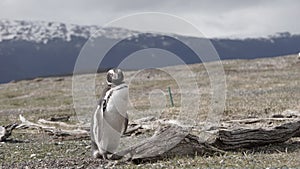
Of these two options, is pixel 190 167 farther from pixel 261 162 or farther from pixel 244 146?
pixel 244 146

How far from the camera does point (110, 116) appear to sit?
14.6 m

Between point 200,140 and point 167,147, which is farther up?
point 200,140

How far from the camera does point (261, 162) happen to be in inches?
507

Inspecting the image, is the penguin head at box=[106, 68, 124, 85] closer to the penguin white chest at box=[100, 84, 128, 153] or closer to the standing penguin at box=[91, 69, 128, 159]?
the standing penguin at box=[91, 69, 128, 159]

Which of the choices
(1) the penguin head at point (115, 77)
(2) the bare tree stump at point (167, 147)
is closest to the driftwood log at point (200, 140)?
(2) the bare tree stump at point (167, 147)

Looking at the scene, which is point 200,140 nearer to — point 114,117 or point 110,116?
point 114,117

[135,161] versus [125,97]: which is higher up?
[125,97]

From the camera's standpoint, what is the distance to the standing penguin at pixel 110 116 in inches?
552

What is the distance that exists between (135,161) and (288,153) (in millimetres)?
4200

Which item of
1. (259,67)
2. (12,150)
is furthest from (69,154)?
(259,67)

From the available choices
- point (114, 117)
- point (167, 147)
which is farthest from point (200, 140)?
point (114, 117)

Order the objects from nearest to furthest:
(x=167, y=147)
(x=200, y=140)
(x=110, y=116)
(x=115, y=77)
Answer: (x=115, y=77) → (x=167, y=147) → (x=110, y=116) → (x=200, y=140)

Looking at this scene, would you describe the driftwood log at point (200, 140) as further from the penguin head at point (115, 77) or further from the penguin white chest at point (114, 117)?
the penguin head at point (115, 77)

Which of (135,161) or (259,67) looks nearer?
(135,161)
